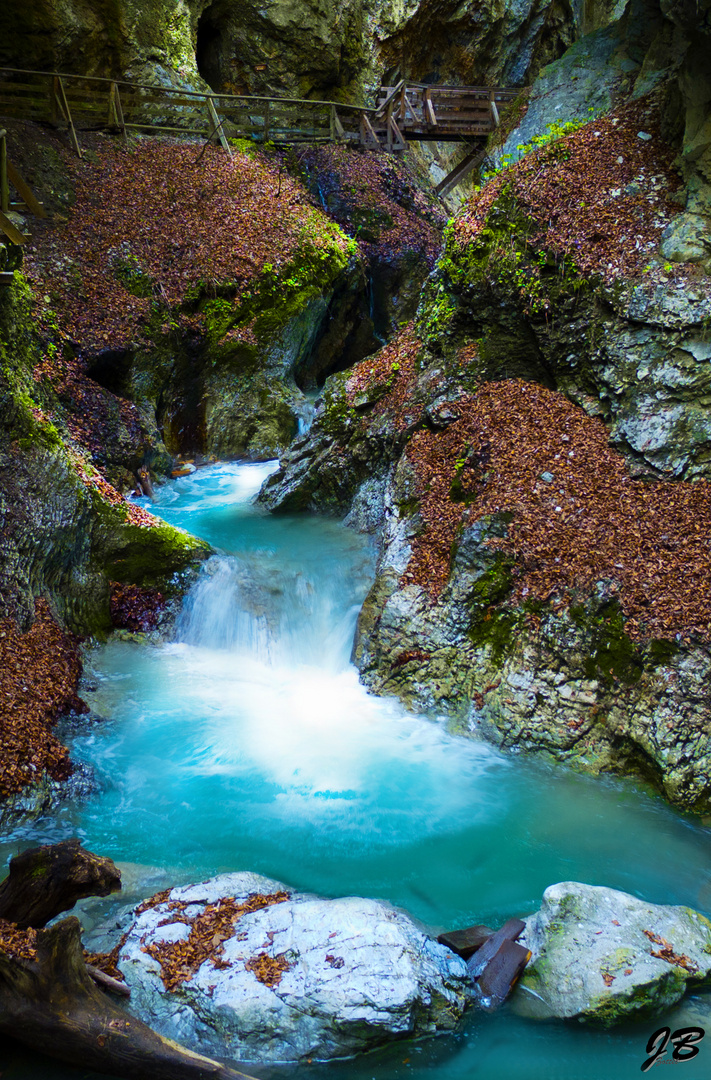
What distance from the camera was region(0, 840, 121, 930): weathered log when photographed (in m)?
4.29

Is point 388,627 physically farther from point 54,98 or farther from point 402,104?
point 402,104

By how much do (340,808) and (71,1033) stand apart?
3168 millimetres

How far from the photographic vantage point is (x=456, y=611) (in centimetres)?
836

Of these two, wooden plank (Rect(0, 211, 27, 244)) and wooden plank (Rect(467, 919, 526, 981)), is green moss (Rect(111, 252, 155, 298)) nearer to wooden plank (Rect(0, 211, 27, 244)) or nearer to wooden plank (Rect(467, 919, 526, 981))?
wooden plank (Rect(0, 211, 27, 244))

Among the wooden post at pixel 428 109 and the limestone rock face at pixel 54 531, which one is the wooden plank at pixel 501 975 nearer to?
the limestone rock face at pixel 54 531

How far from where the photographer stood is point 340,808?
6680mm

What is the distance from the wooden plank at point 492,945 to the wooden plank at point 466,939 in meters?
0.05

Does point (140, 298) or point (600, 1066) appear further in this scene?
point (140, 298)

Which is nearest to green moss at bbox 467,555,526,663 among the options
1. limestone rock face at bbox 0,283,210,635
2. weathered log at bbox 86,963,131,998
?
limestone rock face at bbox 0,283,210,635

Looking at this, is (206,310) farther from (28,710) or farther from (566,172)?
(28,710)

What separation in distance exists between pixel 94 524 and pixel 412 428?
463 centimetres

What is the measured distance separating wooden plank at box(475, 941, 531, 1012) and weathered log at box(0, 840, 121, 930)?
2589mm

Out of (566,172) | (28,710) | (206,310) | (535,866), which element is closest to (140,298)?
(206,310)

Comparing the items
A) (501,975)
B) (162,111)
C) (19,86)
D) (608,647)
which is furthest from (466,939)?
(162,111)
